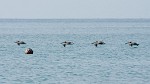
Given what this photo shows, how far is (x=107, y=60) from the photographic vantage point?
65.2 metres

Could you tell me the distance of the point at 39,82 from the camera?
46.5 m

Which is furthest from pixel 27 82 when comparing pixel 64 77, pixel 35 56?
pixel 35 56

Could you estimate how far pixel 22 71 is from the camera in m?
54.0

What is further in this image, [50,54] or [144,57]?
[50,54]

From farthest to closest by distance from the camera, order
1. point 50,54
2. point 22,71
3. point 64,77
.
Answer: point 50,54 < point 22,71 < point 64,77

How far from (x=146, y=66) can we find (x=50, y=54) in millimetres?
19992

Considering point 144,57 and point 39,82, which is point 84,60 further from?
point 39,82

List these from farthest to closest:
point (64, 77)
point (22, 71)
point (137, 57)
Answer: point (137, 57) → point (22, 71) → point (64, 77)

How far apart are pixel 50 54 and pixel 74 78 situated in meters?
26.0

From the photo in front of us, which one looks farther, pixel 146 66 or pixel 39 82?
pixel 146 66

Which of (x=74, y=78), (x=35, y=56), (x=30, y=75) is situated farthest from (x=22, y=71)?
(x=35, y=56)

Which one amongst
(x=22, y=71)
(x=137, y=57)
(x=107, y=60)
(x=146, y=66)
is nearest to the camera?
(x=22, y=71)

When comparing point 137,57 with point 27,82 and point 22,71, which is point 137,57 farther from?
point 27,82

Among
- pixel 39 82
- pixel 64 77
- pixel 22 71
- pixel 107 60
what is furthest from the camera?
pixel 107 60
